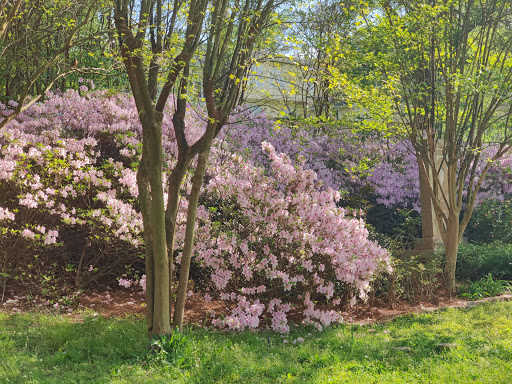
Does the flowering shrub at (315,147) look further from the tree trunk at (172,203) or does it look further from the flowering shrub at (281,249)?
the tree trunk at (172,203)

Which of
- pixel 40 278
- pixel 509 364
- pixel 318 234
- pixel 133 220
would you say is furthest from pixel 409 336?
pixel 40 278

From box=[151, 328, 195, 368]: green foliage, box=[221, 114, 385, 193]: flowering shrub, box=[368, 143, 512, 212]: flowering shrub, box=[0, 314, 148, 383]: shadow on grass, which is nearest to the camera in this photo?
box=[0, 314, 148, 383]: shadow on grass

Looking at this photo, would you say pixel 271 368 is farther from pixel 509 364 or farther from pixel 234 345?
pixel 509 364

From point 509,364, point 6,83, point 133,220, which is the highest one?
point 6,83

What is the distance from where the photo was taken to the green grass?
4.05m

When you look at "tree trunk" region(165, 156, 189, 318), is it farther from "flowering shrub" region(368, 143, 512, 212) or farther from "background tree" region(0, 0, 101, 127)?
"flowering shrub" region(368, 143, 512, 212)

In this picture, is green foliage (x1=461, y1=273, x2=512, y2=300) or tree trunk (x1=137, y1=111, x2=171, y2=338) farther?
green foliage (x1=461, y1=273, x2=512, y2=300)

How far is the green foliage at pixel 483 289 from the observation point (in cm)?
792

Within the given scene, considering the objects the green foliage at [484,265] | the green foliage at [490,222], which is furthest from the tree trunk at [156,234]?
the green foliage at [490,222]

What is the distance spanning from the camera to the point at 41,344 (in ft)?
15.3

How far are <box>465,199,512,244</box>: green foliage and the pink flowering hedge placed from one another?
6.86 m

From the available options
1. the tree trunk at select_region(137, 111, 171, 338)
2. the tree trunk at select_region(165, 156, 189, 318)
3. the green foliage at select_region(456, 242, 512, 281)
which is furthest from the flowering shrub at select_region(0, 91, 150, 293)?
the green foliage at select_region(456, 242, 512, 281)

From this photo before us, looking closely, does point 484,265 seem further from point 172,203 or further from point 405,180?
point 172,203

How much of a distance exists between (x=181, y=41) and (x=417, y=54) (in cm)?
421
